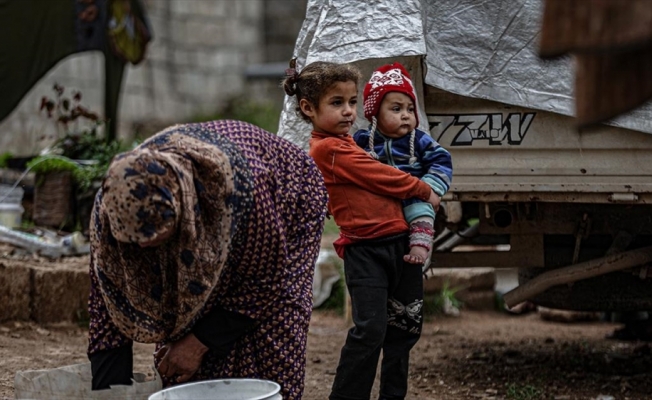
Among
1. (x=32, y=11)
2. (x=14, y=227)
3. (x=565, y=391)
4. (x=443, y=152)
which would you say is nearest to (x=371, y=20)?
(x=443, y=152)

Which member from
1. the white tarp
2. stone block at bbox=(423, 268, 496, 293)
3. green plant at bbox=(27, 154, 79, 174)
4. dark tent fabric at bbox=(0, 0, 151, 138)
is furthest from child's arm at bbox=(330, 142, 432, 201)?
dark tent fabric at bbox=(0, 0, 151, 138)

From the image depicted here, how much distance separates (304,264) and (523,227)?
5.61 ft

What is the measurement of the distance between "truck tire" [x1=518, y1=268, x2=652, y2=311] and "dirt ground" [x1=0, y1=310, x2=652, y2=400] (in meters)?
0.40

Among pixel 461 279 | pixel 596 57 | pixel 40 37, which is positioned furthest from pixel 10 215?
pixel 596 57

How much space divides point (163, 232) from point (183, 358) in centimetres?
51

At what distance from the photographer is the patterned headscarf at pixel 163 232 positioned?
9.03ft

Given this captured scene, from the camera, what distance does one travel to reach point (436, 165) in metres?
3.98

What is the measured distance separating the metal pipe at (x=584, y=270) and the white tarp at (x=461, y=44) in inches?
25.8

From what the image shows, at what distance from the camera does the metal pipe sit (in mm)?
4539

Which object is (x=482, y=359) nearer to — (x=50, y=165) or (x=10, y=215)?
(x=50, y=165)

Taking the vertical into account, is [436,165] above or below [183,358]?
above

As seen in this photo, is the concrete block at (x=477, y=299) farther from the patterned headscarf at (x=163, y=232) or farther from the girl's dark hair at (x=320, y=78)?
the patterned headscarf at (x=163, y=232)

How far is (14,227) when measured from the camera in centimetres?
666

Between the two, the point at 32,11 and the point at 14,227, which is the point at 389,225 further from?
the point at 32,11
